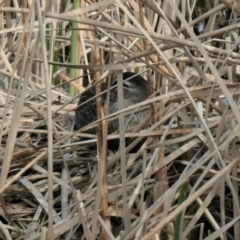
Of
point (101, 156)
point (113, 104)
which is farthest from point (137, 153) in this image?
point (113, 104)

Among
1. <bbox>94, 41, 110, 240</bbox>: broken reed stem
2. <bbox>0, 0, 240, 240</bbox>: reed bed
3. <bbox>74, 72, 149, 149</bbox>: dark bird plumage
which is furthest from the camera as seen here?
<bbox>74, 72, 149, 149</bbox>: dark bird plumage

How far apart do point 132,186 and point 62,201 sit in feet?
0.72

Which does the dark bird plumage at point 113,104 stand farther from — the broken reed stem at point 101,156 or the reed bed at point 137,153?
the broken reed stem at point 101,156

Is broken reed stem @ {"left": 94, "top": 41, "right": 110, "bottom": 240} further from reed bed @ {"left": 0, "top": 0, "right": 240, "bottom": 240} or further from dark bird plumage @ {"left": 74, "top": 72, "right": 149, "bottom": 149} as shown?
dark bird plumage @ {"left": 74, "top": 72, "right": 149, "bottom": 149}

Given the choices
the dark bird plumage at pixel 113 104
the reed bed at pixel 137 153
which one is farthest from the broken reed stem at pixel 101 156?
the dark bird plumage at pixel 113 104

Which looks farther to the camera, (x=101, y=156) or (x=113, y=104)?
(x=113, y=104)

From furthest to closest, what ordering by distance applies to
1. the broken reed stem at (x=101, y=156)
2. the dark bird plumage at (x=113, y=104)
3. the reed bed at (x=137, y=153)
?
the dark bird plumage at (x=113, y=104)
the broken reed stem at (x=101, y=156)
the reed bed at (x=137, y=153)

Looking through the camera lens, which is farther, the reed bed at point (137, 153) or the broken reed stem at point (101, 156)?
the broken reed stem at point (101, 156)

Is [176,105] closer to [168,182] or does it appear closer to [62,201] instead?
[168,182]

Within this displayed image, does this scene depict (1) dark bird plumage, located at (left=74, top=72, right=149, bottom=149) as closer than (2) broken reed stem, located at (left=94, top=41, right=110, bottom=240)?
No

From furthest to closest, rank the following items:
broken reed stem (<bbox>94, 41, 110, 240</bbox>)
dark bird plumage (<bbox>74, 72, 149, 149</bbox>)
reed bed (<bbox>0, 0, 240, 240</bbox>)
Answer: dark bird plumage (<bbox>74, 72, 149, 149</bbox>)
broken reed stem (<bbox>94, 41, 110, 240</bbox>)
reed bed (<bbox>0, 0, 240, 240</bbox>)

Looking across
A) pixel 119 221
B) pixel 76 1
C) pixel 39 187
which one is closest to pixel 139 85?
pixel 76 1

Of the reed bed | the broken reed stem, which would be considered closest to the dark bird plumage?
the reed bed

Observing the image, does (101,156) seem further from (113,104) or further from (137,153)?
(113,104)
